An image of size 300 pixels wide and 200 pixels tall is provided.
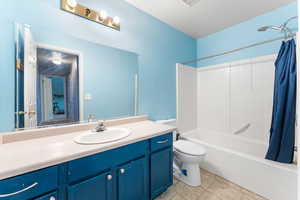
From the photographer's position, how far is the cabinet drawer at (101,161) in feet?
2.77

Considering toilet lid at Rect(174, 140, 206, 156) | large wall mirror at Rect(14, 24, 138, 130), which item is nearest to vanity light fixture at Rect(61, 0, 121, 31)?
large wall mirror at Rect(14, 24, 138, 130)

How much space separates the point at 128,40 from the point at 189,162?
1.81 m

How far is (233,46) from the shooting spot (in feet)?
7.63

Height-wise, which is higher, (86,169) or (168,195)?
(86,169)

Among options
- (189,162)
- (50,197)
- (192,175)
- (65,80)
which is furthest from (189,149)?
(65,80)

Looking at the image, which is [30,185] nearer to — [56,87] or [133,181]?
[133,181]

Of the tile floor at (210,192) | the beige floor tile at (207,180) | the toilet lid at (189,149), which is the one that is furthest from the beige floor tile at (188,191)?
the toilet lid at (189,149)

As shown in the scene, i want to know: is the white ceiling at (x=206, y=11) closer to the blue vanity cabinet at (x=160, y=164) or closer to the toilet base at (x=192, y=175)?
the blue vanity cabinet at (x=160, y=164)

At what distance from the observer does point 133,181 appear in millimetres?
1152

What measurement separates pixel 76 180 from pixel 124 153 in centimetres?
37

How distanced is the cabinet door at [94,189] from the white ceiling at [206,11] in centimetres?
204

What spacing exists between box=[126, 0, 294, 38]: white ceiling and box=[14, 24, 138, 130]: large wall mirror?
2.70 feet

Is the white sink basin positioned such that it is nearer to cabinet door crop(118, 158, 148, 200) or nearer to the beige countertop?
the beige countertop

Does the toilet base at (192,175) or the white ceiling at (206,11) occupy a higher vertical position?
the white ceiling at (206,11)
